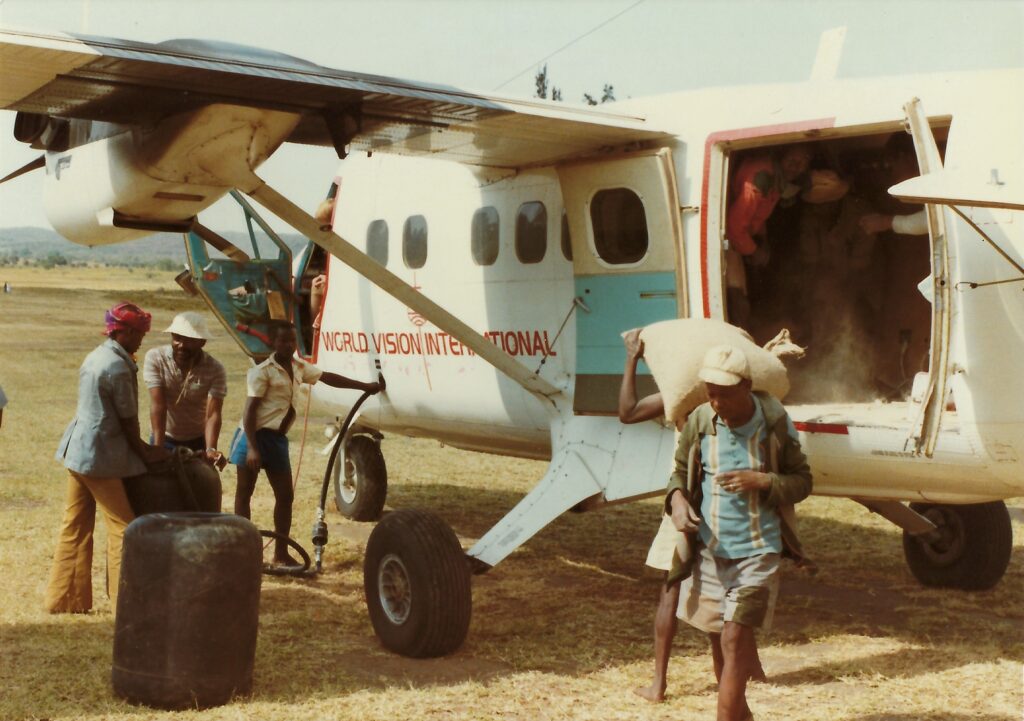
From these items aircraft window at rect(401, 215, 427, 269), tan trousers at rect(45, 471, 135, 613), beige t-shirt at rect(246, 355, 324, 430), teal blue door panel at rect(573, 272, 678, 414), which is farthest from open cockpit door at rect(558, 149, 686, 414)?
tan trousers at rect(45, 471, 135, 613)

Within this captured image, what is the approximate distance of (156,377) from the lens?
26.6 feet

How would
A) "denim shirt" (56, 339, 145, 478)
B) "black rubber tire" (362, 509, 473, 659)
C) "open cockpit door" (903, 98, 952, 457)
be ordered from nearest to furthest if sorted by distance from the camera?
"open cockpit door" (903, 98, 952, 457)
"black rubber tire" (362, 509, 473, 659)
"denim shirt" (56, 339, 145, 478)

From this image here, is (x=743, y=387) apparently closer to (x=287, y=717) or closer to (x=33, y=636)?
(x=287, y=717)

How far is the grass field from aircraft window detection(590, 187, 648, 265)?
234 centimetres

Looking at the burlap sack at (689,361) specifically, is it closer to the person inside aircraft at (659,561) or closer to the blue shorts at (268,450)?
the person inside aircraft at (659,561)

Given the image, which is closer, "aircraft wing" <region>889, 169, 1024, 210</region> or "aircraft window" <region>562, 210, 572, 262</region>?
"aircraft wing" <region>889, 169, 1024, 210</region>

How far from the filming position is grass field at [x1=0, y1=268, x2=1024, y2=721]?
19.7 feet

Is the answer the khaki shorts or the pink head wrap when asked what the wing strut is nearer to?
the pink head wrap

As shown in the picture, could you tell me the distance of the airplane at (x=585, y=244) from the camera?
613cm

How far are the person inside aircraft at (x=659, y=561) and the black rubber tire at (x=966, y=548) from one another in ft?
9.85

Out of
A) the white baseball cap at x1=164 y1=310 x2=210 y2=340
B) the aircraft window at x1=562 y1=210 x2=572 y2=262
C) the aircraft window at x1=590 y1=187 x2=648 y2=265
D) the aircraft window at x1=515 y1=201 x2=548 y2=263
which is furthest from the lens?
the aircraft window at x1=515 y1=201 x2=548 y2=263

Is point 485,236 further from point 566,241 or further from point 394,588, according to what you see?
point 394,588

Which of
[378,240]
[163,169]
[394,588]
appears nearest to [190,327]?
[163,169]

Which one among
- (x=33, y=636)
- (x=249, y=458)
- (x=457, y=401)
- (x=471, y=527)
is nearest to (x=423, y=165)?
(x=457, y=401)
